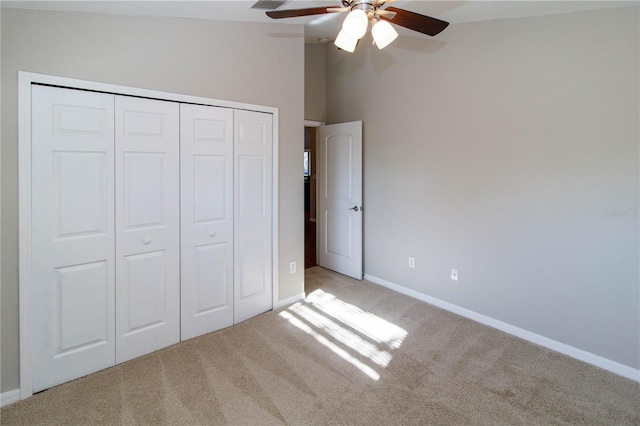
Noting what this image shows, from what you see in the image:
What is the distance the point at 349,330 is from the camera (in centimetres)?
287

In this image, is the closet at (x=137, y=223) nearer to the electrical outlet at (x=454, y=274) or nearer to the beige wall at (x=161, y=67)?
the beige wall at (x=161, y=67)

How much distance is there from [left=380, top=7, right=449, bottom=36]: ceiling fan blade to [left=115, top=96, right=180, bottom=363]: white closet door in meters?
1.66

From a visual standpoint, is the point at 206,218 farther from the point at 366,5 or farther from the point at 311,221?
the point at 311,221

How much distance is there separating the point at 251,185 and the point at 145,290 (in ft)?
3.85

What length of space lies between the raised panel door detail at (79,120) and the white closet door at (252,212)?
3.18 feet

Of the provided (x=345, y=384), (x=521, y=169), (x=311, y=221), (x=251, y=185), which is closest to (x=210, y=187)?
(x=251, y=185)

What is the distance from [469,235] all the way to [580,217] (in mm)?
859

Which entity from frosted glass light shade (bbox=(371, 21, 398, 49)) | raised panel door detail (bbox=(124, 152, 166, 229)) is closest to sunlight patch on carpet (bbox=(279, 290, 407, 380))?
raised panel door detail (bbox=(124, 152, 166, 229))

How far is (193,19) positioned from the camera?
252 centimetres

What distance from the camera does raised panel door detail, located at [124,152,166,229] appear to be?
2311mm

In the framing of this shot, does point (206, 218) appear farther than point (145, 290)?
Yes

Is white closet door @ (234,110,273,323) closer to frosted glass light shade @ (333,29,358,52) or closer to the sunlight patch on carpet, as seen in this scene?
the sunlight patch on carpet

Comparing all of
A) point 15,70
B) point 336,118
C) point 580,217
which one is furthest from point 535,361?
point 15,70

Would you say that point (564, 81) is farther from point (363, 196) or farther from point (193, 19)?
point (193, 19)
